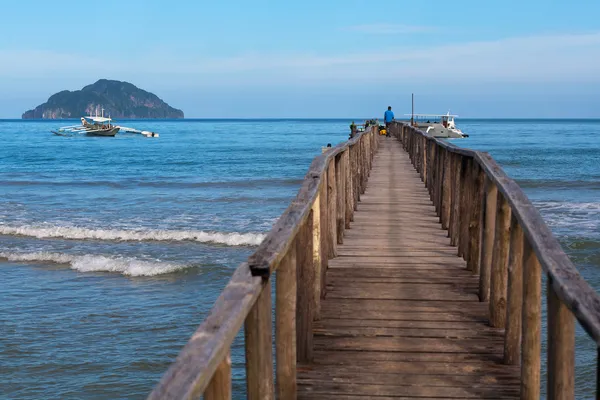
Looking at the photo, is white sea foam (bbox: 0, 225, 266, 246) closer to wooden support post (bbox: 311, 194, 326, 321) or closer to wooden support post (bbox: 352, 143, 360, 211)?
wooden support post (bbox: 352, 143, 360, 211)

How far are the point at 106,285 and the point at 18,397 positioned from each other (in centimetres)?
556

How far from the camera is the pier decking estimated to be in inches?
183

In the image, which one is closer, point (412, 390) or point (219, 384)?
point (219, 384)

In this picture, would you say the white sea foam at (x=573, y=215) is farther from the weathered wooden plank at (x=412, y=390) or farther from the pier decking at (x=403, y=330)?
the weathered wooden plank at (x=412, y=390)

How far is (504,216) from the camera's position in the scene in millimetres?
5406

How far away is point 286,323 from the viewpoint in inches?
158

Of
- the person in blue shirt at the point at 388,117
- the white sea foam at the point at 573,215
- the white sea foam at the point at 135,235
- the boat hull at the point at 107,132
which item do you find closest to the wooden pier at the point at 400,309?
the white sea foam at the point at 135,235

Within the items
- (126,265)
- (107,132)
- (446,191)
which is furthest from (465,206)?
(107,132)

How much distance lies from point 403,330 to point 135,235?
50.3 ft

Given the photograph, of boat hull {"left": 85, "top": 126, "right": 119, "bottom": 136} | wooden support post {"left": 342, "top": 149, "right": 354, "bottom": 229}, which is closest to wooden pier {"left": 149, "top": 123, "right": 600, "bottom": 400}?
wooden support post {"left": 342, "top": 149, "right": 354, "bottom": 229}

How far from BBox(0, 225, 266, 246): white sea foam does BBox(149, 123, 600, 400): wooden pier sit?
10.0m

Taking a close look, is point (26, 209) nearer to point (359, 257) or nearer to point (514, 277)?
point (359, 257)

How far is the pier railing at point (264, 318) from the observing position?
82.3 inches

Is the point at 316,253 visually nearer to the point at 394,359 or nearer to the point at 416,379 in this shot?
the point at 394,359
